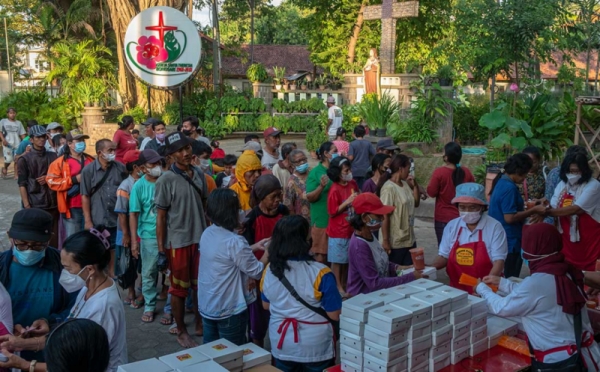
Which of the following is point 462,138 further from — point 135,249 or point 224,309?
point 224,309

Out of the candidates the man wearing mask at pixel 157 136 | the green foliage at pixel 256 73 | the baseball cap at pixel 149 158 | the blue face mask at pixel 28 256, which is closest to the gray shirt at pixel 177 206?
the baseball cap at pixel 149 158

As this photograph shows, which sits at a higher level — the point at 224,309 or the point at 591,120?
the point at 591,120

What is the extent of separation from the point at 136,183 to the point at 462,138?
1271 centimetres

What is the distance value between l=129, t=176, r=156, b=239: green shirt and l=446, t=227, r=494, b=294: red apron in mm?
2938

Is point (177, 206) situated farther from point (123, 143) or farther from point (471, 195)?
point (123, 143)

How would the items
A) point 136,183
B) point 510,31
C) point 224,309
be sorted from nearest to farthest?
point 224,309 < point 136,183 < point 510,31

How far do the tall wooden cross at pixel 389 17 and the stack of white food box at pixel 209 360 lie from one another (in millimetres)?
15763

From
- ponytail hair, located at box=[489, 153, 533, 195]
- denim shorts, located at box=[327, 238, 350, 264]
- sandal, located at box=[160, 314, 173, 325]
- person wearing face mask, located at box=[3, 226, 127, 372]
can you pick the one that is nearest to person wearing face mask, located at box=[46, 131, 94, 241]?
sandal, located at box=[160, 314, 173, 325]

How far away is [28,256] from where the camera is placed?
3461 millimetres

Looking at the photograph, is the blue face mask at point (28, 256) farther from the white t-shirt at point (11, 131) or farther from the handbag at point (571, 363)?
the white t-shirt at point (11, 131)

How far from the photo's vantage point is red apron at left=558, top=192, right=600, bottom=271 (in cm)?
556

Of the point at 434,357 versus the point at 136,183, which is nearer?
the point at 434,357

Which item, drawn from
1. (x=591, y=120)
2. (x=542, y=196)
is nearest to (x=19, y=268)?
(x=542, y=196)

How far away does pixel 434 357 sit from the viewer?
11.5ft
